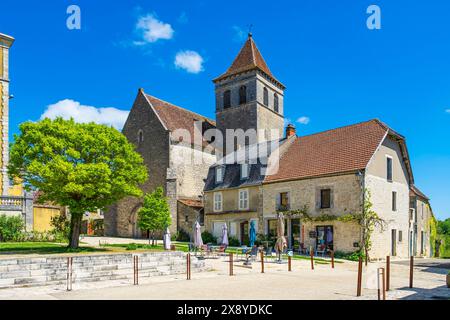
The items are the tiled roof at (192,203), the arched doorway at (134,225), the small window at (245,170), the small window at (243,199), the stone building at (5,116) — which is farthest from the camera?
the arched doorway at (134,225)

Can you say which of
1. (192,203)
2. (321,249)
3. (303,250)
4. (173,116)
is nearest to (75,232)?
(303,250)

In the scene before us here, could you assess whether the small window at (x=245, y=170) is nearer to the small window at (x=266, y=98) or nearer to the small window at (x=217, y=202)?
the small window at (x=217, y=202)

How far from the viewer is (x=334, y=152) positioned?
27328 millimetres

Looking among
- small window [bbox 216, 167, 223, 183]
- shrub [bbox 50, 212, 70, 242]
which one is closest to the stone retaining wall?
shrub [bbox 50, 212, 70, 242]

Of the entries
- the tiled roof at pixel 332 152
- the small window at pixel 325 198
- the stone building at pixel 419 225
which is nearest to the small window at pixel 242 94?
the tiled roof at pixel 332 152

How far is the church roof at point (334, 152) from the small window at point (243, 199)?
8.19 ft

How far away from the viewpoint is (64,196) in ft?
65.1

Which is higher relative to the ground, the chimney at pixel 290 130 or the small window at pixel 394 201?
the chimney at pixel 290 130

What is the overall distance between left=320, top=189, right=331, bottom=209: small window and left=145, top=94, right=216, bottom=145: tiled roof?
17.9 metres

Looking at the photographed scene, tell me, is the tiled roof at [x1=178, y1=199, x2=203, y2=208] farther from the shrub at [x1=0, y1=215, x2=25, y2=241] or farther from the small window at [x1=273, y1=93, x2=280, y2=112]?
the small window at [x1=273, y1=93, x2=280, y2=112]

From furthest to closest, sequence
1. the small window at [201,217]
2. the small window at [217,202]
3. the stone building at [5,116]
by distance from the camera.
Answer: the small window at [201,217] → the small window at [217,202] → the stone building at [5,116]

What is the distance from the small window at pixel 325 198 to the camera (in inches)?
1015
